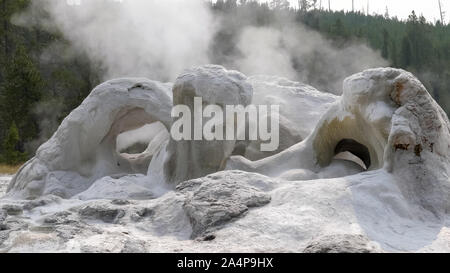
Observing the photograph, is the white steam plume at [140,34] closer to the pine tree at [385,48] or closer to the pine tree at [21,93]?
the pine tree at [21,93]

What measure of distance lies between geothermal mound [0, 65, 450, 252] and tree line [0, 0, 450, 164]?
8.91 m

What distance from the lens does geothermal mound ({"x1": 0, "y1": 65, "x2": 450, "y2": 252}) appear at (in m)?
2.64

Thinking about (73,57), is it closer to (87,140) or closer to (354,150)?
(87,140)

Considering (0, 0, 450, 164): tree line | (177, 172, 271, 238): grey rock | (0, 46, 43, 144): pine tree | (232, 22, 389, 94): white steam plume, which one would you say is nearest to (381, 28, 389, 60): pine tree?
(0, 0, 450, 164): tree line

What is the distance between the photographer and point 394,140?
348 centimetres

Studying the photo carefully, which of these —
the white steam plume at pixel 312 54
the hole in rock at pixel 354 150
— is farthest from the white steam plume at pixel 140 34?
the hole in rock at pixel 354 150

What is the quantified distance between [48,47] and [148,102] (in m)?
16.3

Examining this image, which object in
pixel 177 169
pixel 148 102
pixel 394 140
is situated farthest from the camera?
pixel 148 102

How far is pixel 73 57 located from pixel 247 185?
1870 cm

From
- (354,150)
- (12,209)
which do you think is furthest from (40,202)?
(354,150)

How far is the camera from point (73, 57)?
2048cm

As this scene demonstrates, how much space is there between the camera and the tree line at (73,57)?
15.6 meters

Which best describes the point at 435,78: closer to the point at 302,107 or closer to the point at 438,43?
the point at 438,43

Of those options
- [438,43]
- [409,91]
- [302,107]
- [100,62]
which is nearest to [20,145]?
[100,62]
